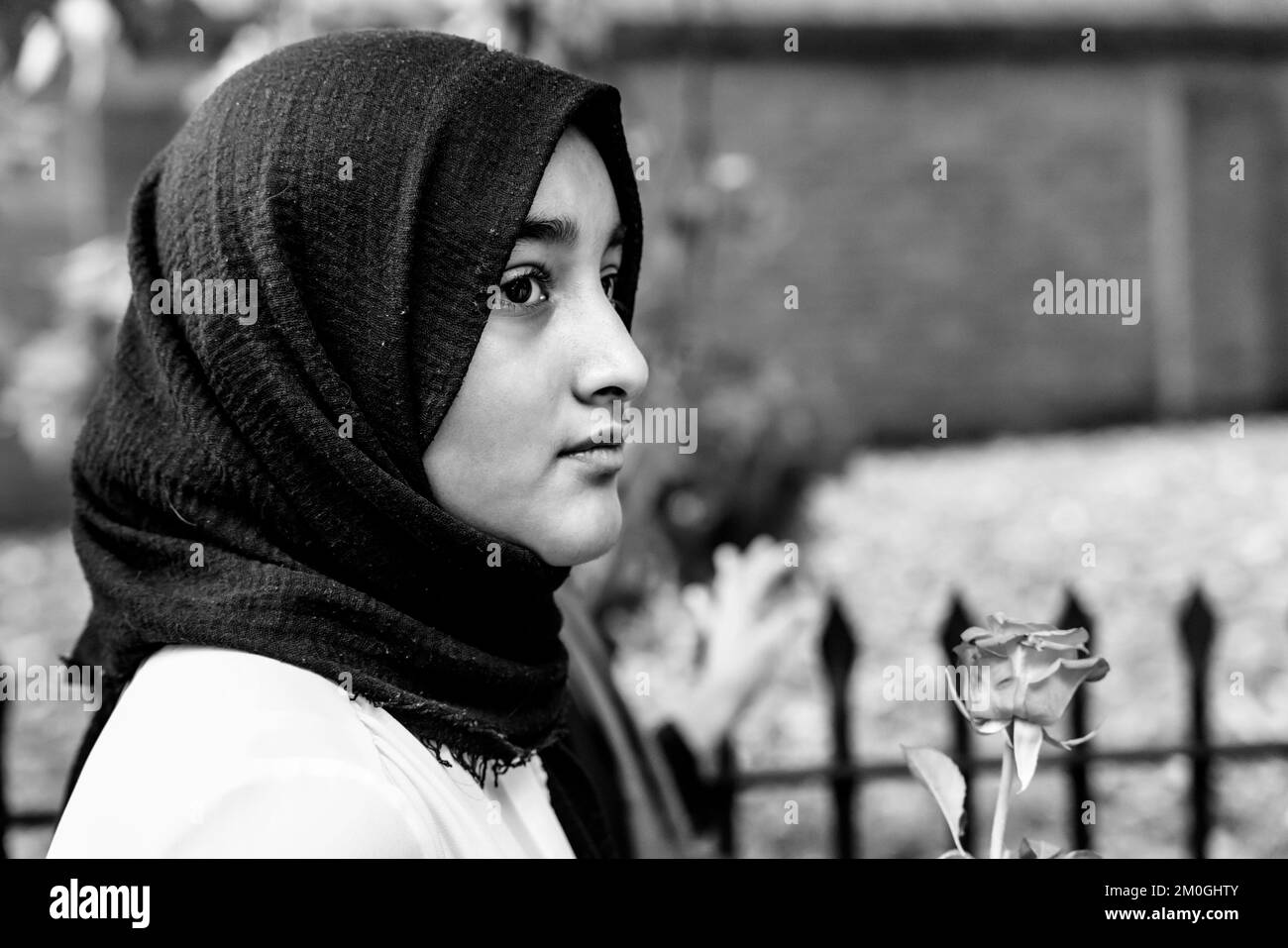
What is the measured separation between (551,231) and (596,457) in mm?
249

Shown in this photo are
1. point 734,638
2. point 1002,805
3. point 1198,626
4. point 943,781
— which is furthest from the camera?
point 1198,626

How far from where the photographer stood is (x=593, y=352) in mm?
1343

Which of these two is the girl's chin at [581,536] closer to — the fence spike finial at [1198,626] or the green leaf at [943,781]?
the green leaf at [943,781]

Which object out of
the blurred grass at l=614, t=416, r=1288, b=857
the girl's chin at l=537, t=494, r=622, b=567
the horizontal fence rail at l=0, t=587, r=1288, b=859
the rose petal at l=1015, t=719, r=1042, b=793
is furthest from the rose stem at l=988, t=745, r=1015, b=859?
the horizontal fence rail at l=0, t=587, r=1288, b=859

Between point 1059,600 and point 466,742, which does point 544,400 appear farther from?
point 1059,600

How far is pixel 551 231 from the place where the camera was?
4.48ft

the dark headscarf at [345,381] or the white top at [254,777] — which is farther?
the dark headscarf at [345,381]

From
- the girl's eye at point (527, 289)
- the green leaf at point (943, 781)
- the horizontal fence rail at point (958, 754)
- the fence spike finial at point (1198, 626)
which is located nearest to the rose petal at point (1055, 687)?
the green leaf at point (943, 781)

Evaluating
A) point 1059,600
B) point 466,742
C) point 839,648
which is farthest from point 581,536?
point 1059,600

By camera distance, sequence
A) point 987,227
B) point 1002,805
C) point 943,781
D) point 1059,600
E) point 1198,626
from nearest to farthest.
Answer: point 1002,805 → point 943,781 → point 1198,626 → point 1059,600 → point 987,227

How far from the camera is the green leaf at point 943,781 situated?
115 cm

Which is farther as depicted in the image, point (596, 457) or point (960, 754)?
point (960, 754)

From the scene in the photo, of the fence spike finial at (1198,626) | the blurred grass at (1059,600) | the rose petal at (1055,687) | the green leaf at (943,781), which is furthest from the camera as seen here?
the blurred grass at (1059,600)
